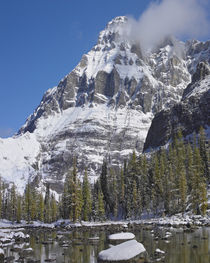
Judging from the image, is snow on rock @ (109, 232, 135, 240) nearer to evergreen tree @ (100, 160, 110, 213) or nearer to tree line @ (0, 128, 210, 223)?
tree line @ (0, 128, 210, 223)

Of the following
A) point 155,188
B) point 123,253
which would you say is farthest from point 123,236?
point 155,188

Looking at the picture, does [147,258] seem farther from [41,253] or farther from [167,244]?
[41,253]

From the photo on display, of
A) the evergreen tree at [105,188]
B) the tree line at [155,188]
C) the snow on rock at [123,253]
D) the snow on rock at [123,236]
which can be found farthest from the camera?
the evergreen tree at [105,188]

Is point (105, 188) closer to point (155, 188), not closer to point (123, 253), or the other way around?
point (155, 188)

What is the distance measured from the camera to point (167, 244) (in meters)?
31.0

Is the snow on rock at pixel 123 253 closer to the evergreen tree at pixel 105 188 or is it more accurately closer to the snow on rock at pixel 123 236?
the snow on rock at pixel 123 236

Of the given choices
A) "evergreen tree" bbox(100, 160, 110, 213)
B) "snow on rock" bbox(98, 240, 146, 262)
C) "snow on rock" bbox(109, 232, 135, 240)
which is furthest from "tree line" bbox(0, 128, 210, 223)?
"snow on rock" bbox(98, 240, 146, 262)

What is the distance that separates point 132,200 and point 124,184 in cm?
843

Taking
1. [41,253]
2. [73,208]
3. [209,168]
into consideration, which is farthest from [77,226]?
[209,168]

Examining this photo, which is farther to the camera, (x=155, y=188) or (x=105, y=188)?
(x=105, y=188)

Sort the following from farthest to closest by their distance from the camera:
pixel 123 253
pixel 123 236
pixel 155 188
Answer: pixel 155 188 < pixel 123 236 < pixel 123 253

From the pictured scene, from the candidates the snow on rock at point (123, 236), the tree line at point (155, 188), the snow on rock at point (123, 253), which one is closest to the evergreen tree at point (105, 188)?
the tree line at point (155, 188)

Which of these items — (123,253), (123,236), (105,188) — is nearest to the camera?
(123,253)

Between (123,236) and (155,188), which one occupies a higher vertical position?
(155,188)
